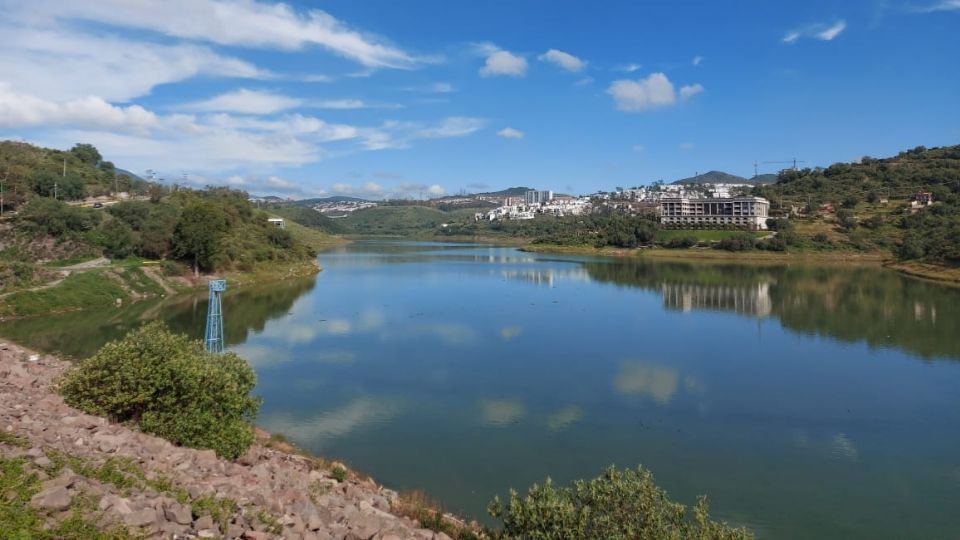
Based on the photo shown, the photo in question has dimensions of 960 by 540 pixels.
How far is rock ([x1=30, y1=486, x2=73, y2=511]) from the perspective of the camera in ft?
19.7

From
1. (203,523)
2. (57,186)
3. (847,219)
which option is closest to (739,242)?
(847,219)

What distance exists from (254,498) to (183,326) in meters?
22.8

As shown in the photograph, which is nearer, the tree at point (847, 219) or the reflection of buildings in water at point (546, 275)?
the reflection of buildings in water at point (546, 275)

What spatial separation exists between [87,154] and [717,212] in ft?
264

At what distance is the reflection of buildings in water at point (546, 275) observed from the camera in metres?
51.4

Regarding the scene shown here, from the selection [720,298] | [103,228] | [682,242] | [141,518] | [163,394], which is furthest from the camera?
[682,242]

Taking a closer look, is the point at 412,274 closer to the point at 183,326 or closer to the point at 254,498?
the point at 183,326

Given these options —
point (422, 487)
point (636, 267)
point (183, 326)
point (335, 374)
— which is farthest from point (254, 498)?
point (636, 267)

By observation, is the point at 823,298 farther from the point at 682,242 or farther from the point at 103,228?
the point at 103,228

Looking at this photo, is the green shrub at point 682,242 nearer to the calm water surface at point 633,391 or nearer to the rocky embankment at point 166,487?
the calm water surface at point 633,391

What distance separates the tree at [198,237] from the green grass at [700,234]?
180 ft

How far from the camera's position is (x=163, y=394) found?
10953mm

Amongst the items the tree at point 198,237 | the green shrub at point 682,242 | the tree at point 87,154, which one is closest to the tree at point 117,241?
the tree at point 198,237

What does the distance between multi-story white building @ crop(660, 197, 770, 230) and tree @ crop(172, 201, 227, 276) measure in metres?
62.6
